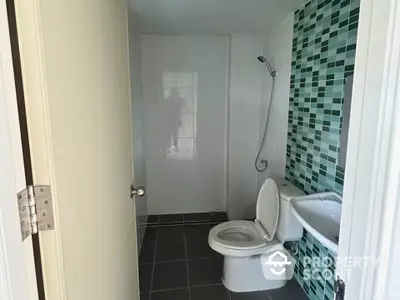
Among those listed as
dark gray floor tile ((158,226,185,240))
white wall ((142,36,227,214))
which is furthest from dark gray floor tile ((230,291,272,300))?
white wall ((142,36,227,214))

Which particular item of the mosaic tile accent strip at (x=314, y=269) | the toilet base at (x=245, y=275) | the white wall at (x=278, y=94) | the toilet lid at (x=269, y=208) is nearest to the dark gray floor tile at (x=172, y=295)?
the toilet base at (x=245, y=275)

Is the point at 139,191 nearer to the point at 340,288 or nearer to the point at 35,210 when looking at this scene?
the point at 35,210

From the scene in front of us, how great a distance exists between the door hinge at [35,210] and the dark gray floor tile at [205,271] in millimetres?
1842

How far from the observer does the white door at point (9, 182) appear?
1.58 feet

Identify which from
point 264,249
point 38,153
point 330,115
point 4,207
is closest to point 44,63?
point 38,153

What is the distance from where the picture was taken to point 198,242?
111 inches

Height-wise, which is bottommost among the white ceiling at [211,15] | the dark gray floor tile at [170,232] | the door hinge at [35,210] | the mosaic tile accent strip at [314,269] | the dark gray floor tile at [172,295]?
the dark gray floor tile at [172,295]

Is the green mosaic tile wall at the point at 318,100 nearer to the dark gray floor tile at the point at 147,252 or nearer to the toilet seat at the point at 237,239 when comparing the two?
the toilet seat at the point at 237,239

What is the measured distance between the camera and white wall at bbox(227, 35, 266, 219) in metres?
3.01

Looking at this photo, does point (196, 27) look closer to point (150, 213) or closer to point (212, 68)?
point (212, 68)

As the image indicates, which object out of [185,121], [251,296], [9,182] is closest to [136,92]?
[185,121]

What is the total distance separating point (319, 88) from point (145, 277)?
6.35 ft

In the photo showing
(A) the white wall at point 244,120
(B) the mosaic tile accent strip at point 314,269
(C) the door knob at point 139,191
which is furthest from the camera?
(A) the white wall at point 244,120

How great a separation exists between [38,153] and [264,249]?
1.82 m
